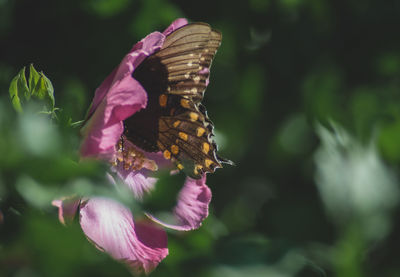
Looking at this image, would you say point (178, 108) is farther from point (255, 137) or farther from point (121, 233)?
point (255, 137)

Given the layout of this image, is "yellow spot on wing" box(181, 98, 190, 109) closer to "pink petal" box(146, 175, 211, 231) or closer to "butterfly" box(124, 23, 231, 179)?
"butterfly" box(124, 23, 231, 179)

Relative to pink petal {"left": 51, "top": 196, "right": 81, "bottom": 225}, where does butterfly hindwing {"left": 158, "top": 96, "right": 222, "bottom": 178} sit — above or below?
below

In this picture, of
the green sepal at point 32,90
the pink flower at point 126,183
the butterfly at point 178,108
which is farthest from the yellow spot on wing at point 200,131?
the green sepal at point 32,90

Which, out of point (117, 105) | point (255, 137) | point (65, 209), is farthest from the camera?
point (255, 137)

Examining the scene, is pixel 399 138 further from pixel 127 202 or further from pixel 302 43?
pixel 302 43

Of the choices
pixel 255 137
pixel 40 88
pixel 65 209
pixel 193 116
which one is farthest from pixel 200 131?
pixel 255 137

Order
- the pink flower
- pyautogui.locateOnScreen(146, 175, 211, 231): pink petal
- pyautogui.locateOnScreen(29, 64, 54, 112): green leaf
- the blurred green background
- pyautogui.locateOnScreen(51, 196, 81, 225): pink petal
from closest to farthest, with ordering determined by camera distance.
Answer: the blurred green background
pyautogui.locateOnScreen(51, 196, 81, 225): pink petal
the pink flower
pyautogui.locateOnScreen(29, 64, 54, 112): green leaf
pyautogui.locateOnScreen(146, 175, 211, 231): pink petal

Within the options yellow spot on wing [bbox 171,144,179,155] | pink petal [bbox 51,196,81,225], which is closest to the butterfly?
yellow spot on wing [bbox 171,144,179,155]
